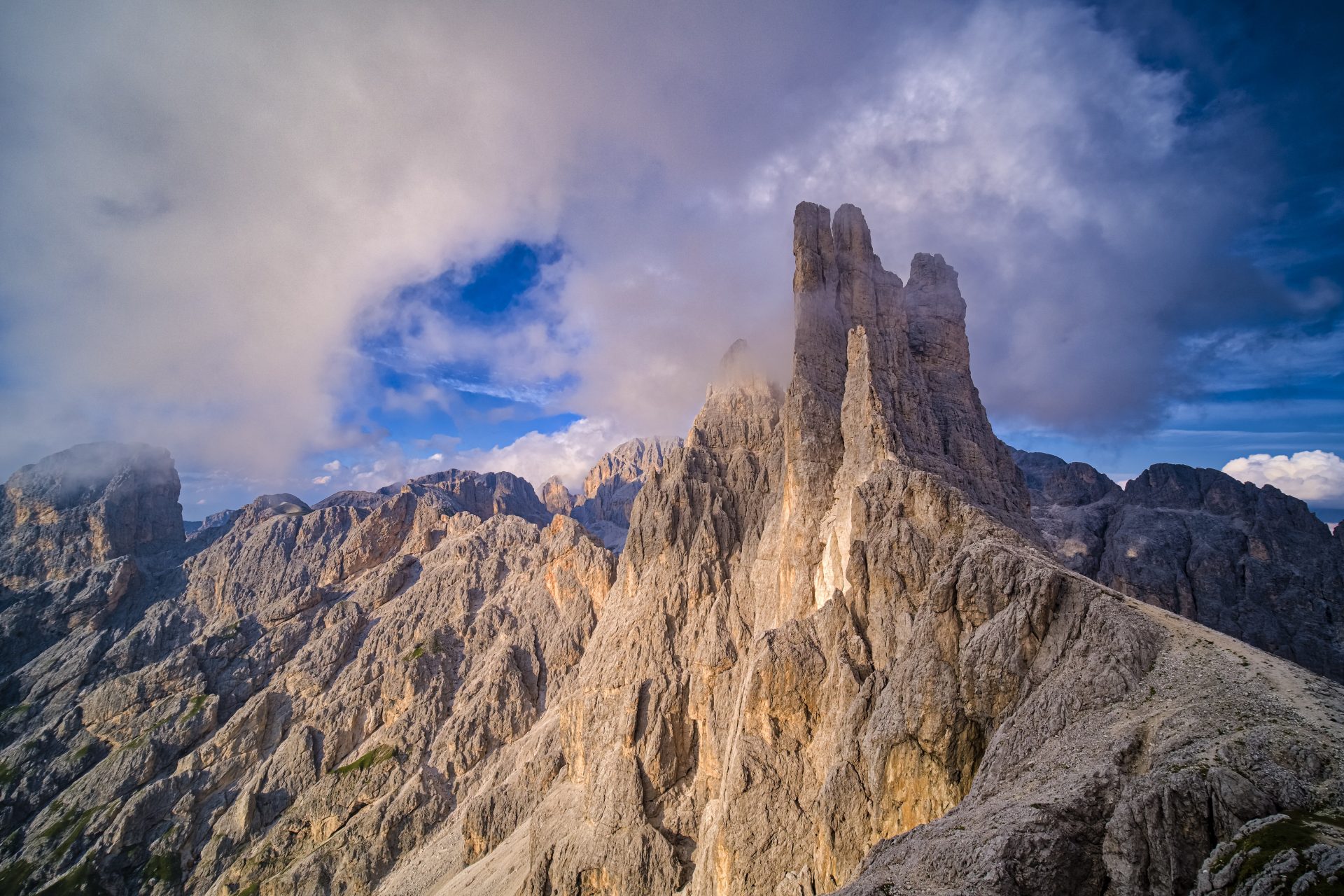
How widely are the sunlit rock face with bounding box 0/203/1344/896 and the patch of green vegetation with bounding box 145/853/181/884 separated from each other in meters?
0.57

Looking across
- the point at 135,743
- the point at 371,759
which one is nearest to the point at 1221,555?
the point at 371,759

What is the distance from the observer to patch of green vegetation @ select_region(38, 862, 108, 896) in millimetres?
108875

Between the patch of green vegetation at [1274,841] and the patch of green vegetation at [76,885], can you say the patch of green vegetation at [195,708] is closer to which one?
the patch of green vegetation at [76,885]

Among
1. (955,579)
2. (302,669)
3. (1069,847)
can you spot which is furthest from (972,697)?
(302,669)

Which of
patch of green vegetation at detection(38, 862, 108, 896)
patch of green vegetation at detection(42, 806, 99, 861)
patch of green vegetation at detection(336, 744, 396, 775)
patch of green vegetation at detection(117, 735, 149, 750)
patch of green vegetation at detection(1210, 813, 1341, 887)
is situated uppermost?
patch of green vegetation at detection(1210, 813, 1341, 887)

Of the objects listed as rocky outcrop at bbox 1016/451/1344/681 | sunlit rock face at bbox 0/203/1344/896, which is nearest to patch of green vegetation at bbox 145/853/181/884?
sunlit rock face at bbox 0/203/1344/896

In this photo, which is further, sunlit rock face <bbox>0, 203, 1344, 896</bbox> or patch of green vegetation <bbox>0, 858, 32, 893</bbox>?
patch of green vegetation <bbox>0, 858, 32, 893</bbox>

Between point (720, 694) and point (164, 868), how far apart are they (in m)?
122

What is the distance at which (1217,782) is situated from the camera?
18641 mm

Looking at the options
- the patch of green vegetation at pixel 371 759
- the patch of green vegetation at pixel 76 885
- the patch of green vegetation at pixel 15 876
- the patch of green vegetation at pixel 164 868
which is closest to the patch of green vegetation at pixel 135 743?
the patch of green vegetation at pixel 15 876

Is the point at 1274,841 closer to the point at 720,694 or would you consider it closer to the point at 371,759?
the point at 720,694

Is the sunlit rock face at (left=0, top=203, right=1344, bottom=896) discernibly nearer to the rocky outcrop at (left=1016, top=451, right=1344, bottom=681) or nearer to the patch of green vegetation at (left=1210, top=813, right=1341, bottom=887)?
the patch of green vegetation at (left=1210, top=813, right=1341, bottom=887)

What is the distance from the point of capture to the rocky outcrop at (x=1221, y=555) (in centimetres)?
9294

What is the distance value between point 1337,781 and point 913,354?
82.5 meters
